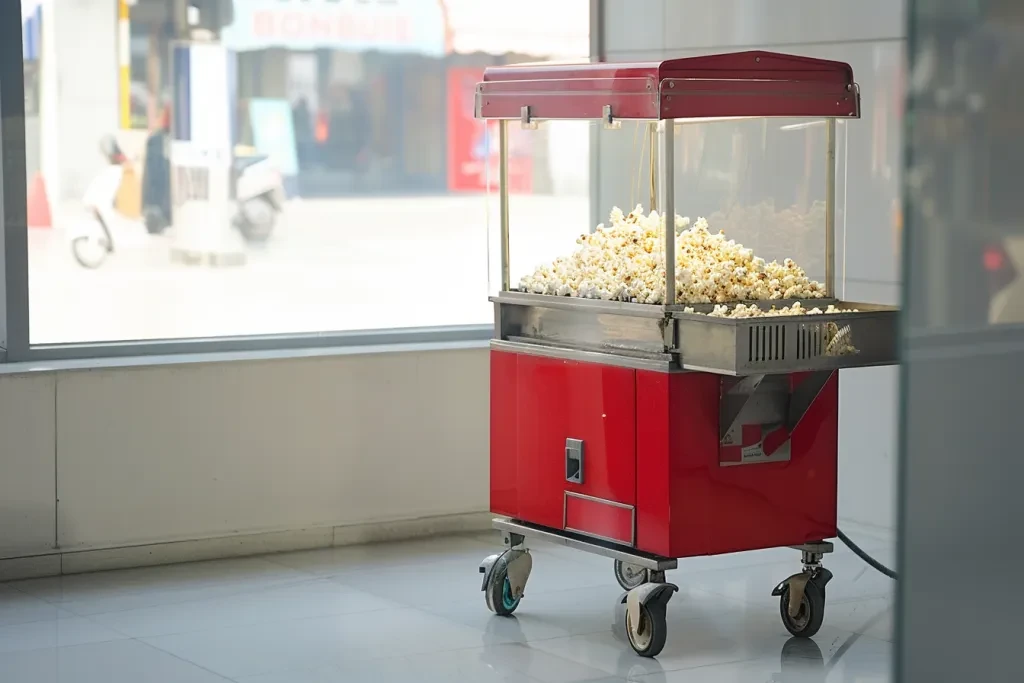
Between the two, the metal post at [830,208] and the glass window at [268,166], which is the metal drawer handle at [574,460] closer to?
the metal post at [830,208]

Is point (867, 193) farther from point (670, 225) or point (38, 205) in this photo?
point (38, 205)

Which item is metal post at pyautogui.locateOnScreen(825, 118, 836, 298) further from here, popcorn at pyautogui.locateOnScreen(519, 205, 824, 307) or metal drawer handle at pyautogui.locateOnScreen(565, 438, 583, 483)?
metal drawer handle at pyautogui.locateOnScreen(565, 438, 583, 483)

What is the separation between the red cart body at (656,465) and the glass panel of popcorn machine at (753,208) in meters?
0.30

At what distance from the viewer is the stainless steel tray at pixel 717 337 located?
13.0ft

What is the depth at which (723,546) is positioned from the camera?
4293 mm

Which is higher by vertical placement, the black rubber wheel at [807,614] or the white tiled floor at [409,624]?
the black rubber wheel at [807,614]

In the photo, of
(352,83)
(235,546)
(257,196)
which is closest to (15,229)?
(257,196)

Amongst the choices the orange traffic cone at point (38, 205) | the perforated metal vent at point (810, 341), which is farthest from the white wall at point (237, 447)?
the perforated metal vent at point (810, 341)

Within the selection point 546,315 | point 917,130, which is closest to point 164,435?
point 546,315

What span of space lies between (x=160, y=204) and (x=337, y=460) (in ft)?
4.02

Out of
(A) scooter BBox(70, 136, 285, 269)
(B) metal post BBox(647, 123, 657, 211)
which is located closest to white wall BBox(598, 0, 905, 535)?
(B) metal post BBox(647, 123, 657, 211)

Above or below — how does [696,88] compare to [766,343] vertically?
above

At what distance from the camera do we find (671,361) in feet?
13.6

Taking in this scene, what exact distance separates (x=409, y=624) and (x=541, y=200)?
6.56 feet
